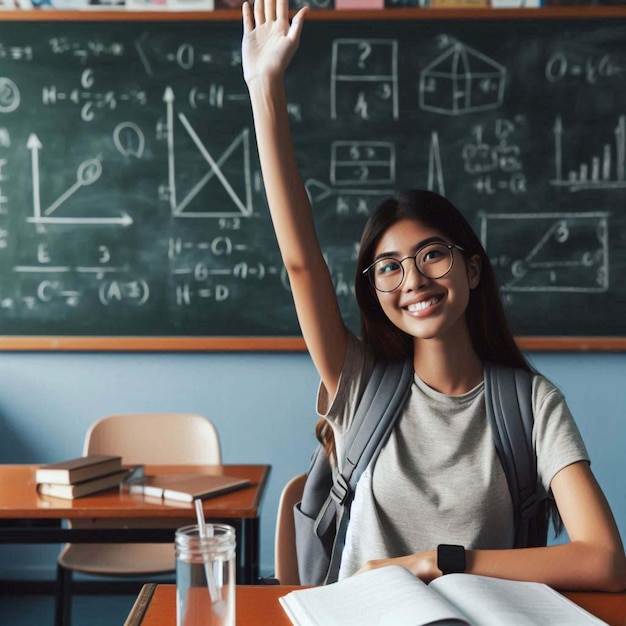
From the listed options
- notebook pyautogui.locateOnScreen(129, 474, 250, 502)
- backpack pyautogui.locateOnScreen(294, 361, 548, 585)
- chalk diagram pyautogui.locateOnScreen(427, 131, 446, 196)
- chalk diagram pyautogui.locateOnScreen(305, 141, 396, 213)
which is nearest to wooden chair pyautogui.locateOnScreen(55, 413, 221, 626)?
notebook pyautogui.locateOnScreen(129, 474, 250, 502)

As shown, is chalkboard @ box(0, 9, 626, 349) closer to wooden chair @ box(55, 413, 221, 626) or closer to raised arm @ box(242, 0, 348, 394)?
wooden chair @ box(55, 413, 221, 626)

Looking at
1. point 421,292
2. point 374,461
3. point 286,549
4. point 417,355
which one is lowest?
point 286,549

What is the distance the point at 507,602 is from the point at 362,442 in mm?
472

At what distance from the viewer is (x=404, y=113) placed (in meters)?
3.38

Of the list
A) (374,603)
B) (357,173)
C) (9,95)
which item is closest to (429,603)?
(374,603)

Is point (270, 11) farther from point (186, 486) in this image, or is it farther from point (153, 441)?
point (153, 441)

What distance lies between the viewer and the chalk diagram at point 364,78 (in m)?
3.36

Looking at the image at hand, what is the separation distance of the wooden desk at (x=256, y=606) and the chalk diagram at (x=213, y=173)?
2.33 meters

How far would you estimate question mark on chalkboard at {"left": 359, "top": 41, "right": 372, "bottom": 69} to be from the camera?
132 inches

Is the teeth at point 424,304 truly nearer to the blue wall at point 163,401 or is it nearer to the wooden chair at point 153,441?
the wooden chair at point 153,441

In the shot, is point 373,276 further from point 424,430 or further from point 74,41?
point 74,41

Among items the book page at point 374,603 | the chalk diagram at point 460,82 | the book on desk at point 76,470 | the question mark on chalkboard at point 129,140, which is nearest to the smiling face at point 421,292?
the book page at point 374,603

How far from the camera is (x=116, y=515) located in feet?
6.79

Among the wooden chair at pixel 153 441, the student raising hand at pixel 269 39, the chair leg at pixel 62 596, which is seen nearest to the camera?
the student raising hand at pixel 269 39
